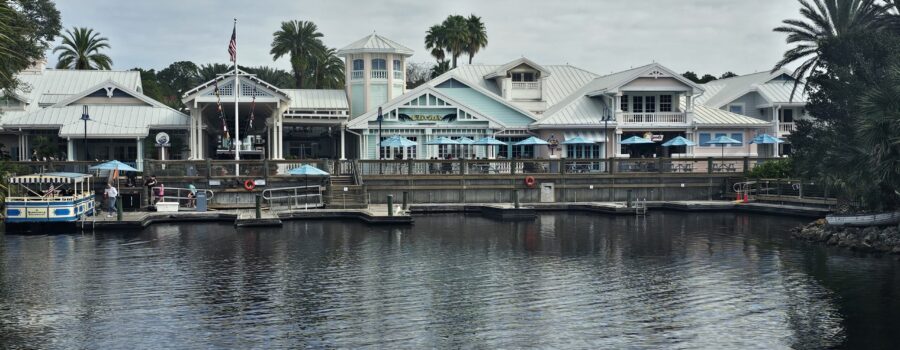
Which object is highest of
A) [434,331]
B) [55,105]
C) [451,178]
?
[55,105]

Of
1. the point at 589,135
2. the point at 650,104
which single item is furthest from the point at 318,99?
the point at 650,104

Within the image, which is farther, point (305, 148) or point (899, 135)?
point (305, 148)

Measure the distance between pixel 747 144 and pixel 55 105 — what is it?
4959 centimetres

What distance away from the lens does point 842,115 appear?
46.1 metres

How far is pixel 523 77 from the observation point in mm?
72062

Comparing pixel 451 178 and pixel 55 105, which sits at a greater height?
pixel 55 105

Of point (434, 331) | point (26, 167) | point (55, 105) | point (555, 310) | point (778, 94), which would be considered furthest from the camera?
point (778, 94)

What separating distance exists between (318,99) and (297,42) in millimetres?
21266

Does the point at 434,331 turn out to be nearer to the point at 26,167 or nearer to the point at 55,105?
the point at 26,167

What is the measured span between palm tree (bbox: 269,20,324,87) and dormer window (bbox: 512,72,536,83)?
81.0ft

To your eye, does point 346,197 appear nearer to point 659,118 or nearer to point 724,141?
point 659,118

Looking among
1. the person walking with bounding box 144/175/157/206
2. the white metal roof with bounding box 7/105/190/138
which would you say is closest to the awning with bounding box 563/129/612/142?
the white metal roof with bounding box 7/105/190/138

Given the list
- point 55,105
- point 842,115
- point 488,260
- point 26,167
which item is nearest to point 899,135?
point 842,115

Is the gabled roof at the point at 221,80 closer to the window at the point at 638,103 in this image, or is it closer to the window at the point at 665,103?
the window at the point at 638,103
